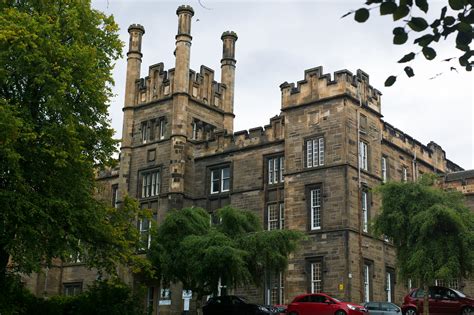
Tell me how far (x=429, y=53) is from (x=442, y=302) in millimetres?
24963

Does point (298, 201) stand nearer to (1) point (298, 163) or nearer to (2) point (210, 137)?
(1) point (298, 163)

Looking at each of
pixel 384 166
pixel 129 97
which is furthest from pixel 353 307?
pixel 129 97

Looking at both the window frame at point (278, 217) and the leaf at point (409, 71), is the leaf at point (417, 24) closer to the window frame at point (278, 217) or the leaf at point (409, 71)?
the leaf at point (409, 71)

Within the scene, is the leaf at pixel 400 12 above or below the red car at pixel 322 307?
above

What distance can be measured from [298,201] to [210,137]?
9.74 meters

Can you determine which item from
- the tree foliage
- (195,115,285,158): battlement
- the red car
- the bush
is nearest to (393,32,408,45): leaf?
the bush

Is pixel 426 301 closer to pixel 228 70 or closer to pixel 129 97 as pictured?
pixel 228 70

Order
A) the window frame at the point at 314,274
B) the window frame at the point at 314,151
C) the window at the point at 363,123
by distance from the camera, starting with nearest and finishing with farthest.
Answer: the window frame at the point at 314,274, the window frame at the point at 314,151, the window at the point at 363,123

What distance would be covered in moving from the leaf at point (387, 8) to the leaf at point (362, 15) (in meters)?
0.15

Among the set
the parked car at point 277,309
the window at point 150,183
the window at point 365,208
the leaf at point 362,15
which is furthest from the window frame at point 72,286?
the leaf at point 362,15

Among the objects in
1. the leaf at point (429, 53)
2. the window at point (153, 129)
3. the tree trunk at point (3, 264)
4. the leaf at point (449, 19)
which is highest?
the window at point (153, 129)

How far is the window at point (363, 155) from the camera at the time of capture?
39303 mm

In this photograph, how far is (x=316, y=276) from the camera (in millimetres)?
37156

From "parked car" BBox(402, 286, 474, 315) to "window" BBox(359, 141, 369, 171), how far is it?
981cm
